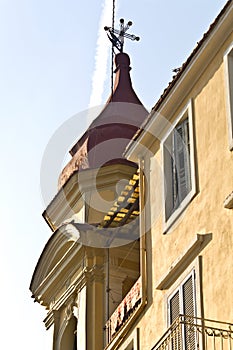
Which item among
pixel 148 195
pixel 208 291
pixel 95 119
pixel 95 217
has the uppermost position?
pixel 95 119

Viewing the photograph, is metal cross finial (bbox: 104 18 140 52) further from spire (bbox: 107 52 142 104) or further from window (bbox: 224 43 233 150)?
window (bbox: 224 43 233 150)

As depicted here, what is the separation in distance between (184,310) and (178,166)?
9.74 ft

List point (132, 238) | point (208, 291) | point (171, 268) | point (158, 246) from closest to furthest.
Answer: point (208, 291)
point (171, 268)
point (158, 246)
point (132, 238)

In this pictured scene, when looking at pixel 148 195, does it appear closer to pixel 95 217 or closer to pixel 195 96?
pixel 195 96

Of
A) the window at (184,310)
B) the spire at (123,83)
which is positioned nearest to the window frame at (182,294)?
the window at (184,310)

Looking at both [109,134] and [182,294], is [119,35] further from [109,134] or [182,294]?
[182,294]

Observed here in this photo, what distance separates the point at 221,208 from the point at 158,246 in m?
2.91

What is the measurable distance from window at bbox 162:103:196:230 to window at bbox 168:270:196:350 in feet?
4.70

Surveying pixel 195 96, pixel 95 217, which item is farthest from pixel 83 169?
pixel 195 96

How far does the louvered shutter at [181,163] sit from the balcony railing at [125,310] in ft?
6.28

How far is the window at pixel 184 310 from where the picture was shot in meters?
17.6

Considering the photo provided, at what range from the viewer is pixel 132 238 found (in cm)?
2512

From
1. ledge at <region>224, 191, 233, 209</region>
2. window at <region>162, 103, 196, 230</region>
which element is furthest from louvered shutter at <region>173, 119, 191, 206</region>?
ledge at <region>224, 191, 233, 209</region>

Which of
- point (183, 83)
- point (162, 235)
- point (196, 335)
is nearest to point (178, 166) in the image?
point (162, 235)
